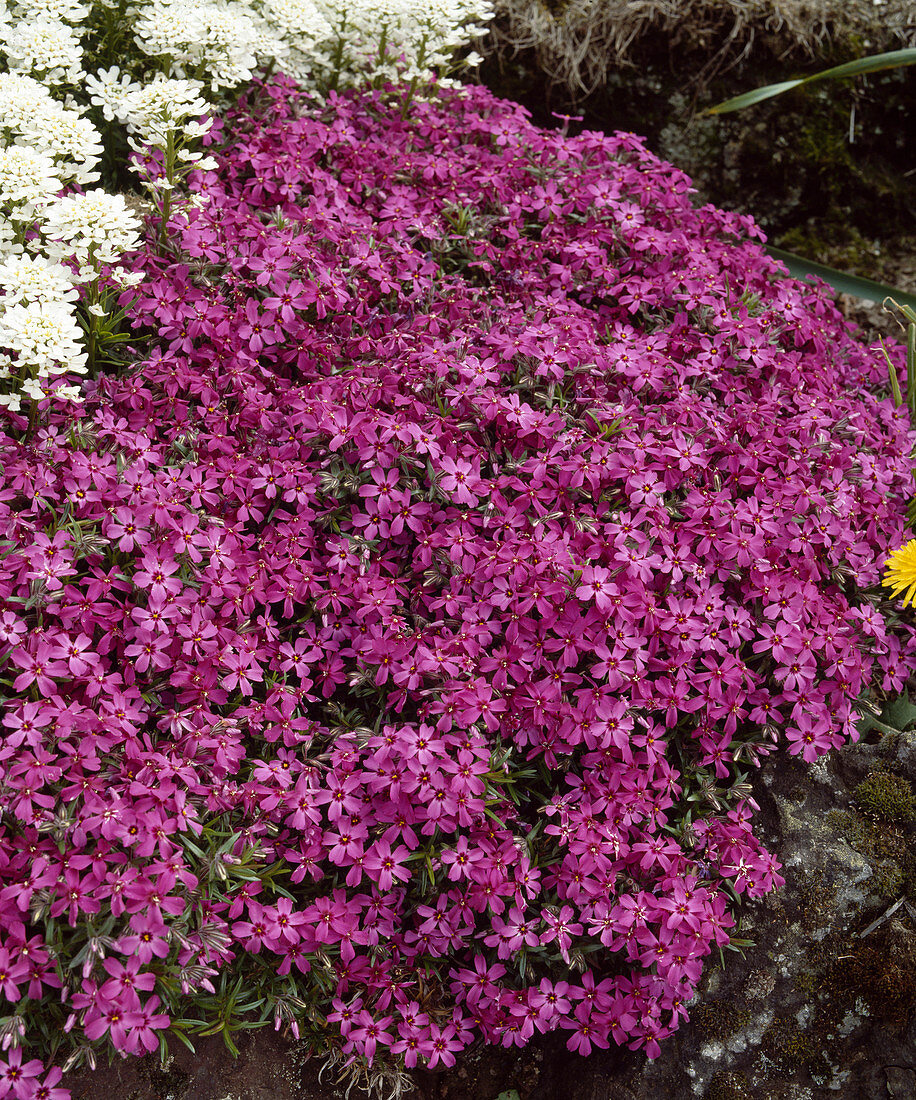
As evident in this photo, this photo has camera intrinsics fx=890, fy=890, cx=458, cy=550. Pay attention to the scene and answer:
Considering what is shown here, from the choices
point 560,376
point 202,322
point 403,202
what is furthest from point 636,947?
point 403,202

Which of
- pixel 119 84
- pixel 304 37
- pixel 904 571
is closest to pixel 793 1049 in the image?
pixel 904 571

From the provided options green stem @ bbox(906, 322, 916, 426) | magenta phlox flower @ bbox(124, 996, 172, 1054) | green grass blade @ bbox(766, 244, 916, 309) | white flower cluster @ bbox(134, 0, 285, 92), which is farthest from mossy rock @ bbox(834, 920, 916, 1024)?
white flower cluster @ bbox(134, 0, 285, 92)

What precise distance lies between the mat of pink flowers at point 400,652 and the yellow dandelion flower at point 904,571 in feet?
0.47

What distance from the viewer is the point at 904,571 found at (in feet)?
9.25

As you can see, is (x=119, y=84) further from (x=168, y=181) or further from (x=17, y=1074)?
(x=17, y=1074)

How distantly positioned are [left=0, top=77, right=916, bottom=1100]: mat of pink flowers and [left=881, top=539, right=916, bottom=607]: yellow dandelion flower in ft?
0.47

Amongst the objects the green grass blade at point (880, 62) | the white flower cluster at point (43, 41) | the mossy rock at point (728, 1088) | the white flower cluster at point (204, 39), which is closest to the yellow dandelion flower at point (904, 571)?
the mossy rock at point (728, 1088)

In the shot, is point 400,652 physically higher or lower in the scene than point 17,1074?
higher

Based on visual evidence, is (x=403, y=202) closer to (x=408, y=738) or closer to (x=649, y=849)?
(x=408, y=738)

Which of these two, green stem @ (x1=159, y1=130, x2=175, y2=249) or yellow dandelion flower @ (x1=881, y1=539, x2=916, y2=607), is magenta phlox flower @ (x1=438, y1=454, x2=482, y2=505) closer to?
yellow dandelion flower @ (x1=881, y1=539, x2=916, y2=607)

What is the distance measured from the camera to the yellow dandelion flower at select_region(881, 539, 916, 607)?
2.80 meters

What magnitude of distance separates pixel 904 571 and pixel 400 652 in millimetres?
1614

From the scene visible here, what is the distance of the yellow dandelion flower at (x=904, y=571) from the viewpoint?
280cm

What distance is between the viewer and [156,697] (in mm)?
2533
